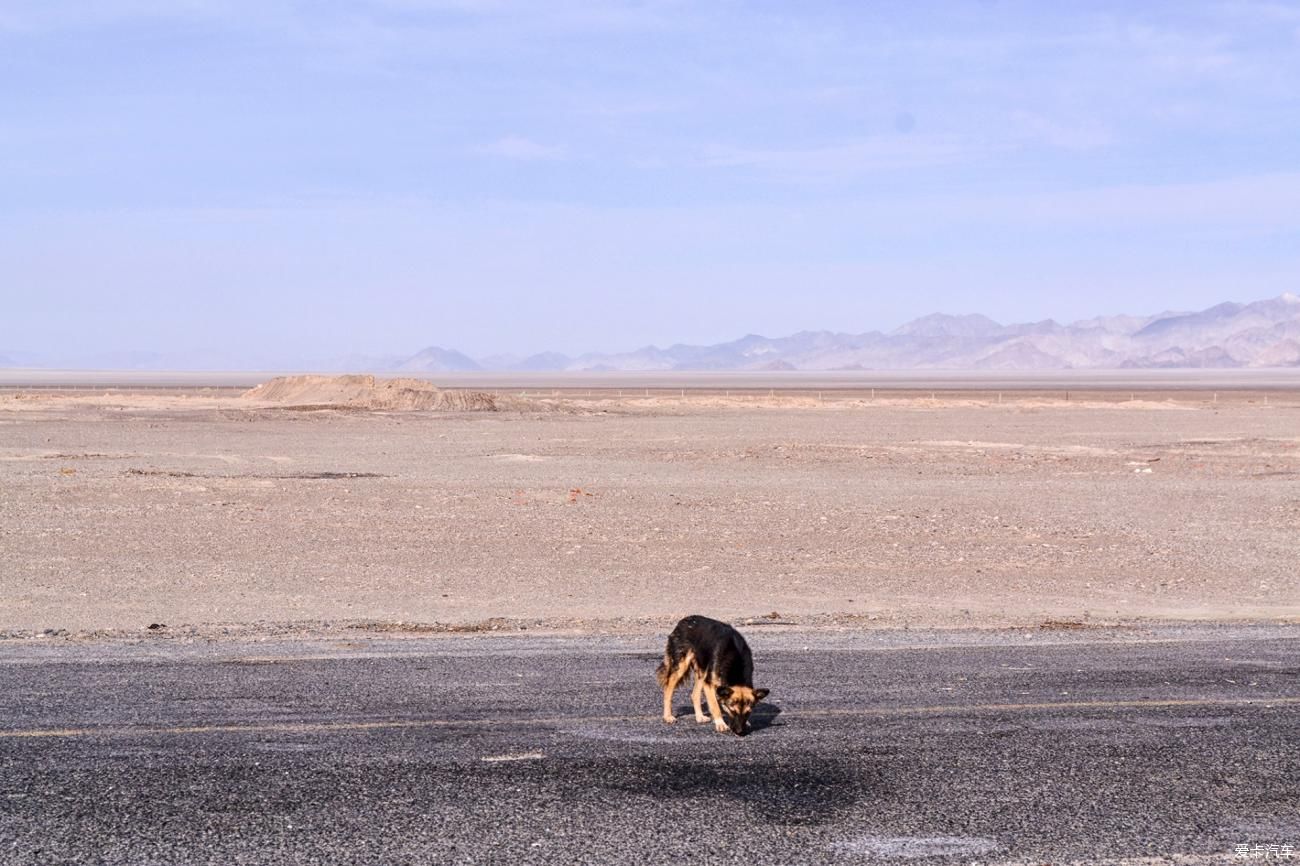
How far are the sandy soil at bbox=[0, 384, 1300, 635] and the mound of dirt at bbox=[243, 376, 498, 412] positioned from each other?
72.3ft

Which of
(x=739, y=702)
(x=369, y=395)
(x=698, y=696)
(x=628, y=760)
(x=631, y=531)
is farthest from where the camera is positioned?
(x=369, y=395)

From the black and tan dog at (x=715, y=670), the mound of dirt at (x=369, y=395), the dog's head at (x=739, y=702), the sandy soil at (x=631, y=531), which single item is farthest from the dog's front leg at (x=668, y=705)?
the mound of dirt at (x=369, y=395)

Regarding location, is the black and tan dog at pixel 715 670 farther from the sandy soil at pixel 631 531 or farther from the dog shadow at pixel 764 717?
the sandy soil at pixel 631 531

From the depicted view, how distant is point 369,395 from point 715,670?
214 feet

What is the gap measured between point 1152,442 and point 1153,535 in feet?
80.3

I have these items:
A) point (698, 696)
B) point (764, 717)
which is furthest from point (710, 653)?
point (764, 717)

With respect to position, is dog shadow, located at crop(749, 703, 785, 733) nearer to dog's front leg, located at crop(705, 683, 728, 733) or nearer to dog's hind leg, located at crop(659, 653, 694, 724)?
dog's front leg, located at crop(705, 683, 728, 733)

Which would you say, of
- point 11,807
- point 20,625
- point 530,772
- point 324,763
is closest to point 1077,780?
point 530,772

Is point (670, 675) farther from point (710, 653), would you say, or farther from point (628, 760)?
point (628, 760)

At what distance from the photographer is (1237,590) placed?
17.8m

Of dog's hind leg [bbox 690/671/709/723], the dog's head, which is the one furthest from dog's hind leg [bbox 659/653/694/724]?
the dog's head

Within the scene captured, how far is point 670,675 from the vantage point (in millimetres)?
8766

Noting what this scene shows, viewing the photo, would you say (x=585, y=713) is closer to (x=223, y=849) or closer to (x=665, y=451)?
(x=223, y=849)

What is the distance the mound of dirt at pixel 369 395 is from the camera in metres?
68.2
